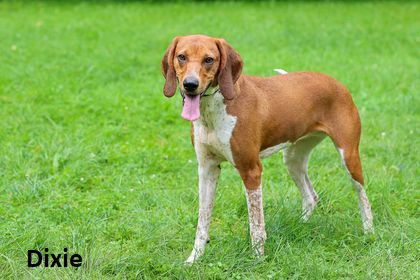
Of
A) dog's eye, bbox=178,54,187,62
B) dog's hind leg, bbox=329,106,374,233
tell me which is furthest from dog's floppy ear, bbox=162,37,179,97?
dog's hind leg, bbox=329,106,374,233

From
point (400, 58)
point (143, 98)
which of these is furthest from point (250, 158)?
point (400, 58)

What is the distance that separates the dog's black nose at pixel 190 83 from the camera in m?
4.23

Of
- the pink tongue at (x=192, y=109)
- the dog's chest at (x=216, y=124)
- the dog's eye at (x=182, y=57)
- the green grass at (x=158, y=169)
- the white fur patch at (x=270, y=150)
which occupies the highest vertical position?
the dog's eye at (x=182, y=57)

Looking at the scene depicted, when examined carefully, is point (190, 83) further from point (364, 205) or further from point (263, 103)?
point (364, 205)

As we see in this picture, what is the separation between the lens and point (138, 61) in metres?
10.4

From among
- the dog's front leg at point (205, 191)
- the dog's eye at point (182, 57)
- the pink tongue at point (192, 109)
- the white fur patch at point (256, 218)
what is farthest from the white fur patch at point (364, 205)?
the dog's eye at point (182, 57)

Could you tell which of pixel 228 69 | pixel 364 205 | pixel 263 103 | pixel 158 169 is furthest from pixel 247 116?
pixel 158 169

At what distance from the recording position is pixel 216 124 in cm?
461

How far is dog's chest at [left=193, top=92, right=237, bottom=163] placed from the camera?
15.1 feet

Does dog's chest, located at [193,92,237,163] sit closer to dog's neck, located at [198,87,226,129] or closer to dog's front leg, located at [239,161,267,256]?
dog's neck, located at [198,87,226,129]

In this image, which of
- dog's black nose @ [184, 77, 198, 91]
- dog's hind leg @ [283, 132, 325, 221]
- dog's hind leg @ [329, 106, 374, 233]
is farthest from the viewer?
dog's hind leg @ [283, 132, 325, 221]

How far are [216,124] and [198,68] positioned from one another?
443mm

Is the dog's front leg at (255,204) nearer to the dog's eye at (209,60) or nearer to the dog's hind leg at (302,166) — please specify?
the dog's eye at (209,60)

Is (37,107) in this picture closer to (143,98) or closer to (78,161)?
(143,98)
